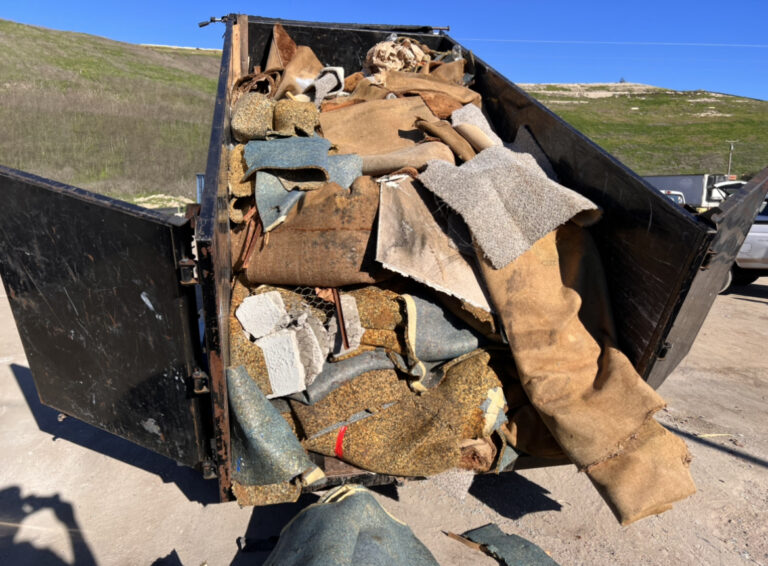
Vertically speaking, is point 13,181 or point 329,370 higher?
point 13,181

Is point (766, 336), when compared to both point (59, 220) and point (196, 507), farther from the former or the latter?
point (59, 220)

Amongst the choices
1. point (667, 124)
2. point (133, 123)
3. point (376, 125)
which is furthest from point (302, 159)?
point (667, 124)

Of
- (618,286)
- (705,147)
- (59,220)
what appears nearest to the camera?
(59,220)

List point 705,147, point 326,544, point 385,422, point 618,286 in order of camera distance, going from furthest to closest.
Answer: point 705,147 < point 618,286 < point 385,422 < point 326,544

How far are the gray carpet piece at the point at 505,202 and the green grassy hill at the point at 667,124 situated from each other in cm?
2396

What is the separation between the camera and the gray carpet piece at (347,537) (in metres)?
1.74

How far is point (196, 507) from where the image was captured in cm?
266

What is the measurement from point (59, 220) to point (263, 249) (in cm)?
81

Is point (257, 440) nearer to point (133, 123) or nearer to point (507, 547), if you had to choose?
point (507, 547)

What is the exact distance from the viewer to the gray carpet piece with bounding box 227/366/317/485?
78.4 inches

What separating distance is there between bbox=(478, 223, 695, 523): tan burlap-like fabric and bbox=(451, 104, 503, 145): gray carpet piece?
1196 mm

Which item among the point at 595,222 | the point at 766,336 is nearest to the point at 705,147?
the point at 766,336

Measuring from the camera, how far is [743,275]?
25.1 ft

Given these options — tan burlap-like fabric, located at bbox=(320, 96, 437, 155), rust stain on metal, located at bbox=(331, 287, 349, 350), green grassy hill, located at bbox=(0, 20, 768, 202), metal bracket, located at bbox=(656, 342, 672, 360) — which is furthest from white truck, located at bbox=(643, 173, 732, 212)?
rust stain on metal, located at bbox=(331, 287, 349, 350)
